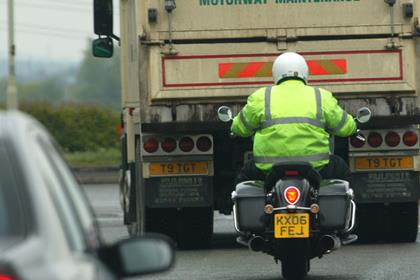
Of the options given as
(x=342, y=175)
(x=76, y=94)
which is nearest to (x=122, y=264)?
(x=342, y=175)

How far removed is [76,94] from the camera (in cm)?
15600

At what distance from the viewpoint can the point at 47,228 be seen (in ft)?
13.2

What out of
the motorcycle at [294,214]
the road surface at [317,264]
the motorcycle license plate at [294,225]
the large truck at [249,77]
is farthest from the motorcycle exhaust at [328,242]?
the large truck at [249,77]

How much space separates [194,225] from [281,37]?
1.78 m

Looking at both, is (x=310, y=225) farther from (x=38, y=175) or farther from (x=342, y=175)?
(x=38, y=175)

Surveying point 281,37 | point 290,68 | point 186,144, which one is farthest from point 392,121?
point 290,68

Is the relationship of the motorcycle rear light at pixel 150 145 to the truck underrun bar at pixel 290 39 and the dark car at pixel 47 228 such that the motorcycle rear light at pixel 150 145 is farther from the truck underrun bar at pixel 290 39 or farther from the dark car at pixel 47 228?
the dark car at pixel 47 228

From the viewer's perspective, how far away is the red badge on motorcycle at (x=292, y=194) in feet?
33.8

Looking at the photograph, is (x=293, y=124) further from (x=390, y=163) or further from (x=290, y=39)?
(x=390, y=163)

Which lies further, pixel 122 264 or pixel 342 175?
pixel 342 175

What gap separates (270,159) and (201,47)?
3.41 metres

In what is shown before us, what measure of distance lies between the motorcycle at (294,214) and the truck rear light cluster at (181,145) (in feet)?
10.8

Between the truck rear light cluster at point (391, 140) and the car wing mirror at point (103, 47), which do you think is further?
the car wing mirror at point (103, 47)

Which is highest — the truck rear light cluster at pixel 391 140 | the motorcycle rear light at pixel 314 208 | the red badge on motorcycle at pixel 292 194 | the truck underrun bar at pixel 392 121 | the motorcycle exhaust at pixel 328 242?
the truck underrun bar at pixel 392 121
